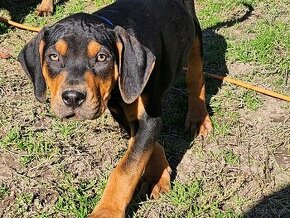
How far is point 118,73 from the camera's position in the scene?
3.93m

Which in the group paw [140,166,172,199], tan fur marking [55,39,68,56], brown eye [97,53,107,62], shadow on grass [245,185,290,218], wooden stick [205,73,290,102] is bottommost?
wooden stick [205,73,290,102]

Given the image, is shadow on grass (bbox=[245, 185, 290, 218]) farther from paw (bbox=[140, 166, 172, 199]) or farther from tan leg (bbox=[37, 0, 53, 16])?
tan leg (bbox=[37, 0, 53, 16])

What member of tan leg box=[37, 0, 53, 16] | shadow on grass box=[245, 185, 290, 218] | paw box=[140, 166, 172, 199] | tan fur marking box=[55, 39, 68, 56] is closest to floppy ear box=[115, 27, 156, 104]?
tan fur marking box=[55, 39, 68, 56]

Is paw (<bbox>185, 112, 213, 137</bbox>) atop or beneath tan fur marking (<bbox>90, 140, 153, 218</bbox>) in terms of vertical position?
beneath

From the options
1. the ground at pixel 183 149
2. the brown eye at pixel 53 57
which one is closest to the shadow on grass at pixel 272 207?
the ground at pixel 183 149

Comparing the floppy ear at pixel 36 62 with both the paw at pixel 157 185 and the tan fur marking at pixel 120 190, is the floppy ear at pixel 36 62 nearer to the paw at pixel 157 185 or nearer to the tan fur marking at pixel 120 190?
the tan fur marking at pixel 120 190

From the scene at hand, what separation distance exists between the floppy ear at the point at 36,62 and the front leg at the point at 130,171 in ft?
2.07

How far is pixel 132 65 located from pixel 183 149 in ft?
4.82

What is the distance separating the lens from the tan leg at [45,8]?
739 centimetres

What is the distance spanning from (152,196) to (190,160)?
60 cm

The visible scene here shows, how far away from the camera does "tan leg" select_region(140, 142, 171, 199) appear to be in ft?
15.0

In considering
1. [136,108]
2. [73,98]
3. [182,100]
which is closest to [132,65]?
[136,108]

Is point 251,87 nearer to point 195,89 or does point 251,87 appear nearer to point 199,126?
point 195,89

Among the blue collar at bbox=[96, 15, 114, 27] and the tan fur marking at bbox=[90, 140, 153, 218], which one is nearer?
the tan fur marking at bbox=[90, 140, 153, 218]
